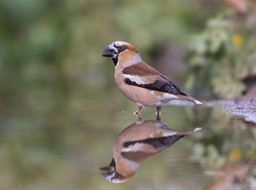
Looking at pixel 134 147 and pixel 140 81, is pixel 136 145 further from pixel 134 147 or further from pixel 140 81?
pixel 140 81

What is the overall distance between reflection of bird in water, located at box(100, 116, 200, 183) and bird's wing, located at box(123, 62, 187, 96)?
0.79 ft

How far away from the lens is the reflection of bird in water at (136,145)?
12.5ft

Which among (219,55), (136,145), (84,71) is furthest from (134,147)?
(84,71)

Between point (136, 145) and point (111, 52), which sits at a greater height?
point (111, 52)

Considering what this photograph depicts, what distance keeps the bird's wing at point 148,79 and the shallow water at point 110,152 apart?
25 cm

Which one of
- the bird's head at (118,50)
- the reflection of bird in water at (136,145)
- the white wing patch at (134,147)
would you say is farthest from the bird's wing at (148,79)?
the white wing patch at (134,147)

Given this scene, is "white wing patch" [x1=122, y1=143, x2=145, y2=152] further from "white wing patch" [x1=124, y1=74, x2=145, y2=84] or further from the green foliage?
the green foliage

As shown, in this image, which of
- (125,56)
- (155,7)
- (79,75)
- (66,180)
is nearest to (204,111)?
(125,56)

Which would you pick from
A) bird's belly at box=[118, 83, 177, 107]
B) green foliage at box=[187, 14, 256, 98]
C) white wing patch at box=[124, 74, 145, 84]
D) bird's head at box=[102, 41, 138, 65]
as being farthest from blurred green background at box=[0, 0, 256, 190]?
bird's head at box=[102, 41, 138, 65]

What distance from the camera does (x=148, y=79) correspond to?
5422 millimetres

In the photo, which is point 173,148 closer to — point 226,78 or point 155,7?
point 226,78

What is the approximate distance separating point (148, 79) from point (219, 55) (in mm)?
2703

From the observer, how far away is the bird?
534 cm

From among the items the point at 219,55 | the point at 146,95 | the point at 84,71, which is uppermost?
the point at 146,95
